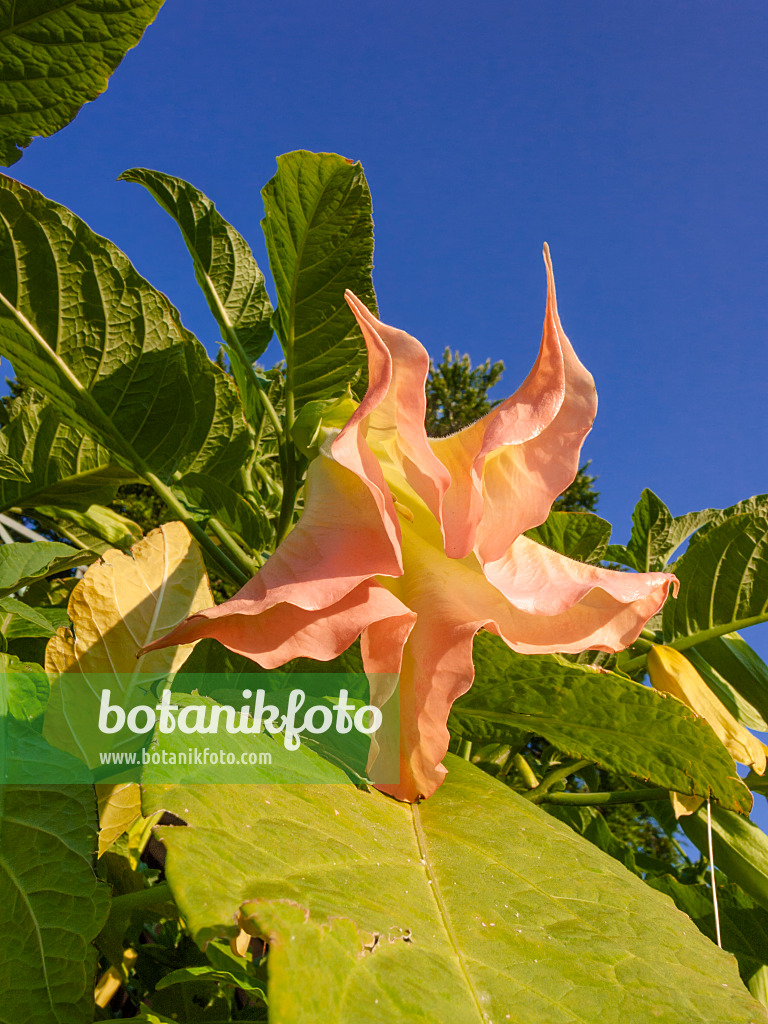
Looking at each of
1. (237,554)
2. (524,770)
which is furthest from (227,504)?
(524,770)

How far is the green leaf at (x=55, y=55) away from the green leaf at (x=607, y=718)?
41cm

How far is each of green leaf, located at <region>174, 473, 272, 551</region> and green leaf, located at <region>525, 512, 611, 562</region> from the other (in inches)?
10.0

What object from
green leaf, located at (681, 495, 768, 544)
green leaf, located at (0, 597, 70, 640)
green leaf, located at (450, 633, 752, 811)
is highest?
green leaf, located at (681, 495, 768, 544)

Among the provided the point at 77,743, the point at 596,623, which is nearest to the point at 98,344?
the point at 77,743

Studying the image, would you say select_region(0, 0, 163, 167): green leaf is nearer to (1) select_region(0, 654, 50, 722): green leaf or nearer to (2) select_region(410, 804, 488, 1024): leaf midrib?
(1) select_region(0, 654, 50, 722): green leaf

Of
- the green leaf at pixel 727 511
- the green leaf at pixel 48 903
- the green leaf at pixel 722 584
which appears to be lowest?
the green leaf at pixel 48 903

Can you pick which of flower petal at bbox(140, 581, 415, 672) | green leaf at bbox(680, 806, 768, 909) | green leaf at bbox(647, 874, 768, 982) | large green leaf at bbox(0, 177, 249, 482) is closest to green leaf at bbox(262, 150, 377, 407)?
large green leaf at bbox(0, 177, 249, 482)

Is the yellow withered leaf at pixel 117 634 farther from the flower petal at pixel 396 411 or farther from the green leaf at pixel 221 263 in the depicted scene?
the green leaf at pixel 221 263

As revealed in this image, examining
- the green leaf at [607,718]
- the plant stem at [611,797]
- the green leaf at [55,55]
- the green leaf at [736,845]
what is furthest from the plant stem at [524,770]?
the green leaf at [55,55]

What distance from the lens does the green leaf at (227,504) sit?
1.88 ft

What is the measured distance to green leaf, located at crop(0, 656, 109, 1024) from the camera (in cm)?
27

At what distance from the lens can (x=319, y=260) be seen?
58 centimetres

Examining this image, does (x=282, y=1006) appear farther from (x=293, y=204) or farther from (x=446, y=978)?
(x=293, y=204)

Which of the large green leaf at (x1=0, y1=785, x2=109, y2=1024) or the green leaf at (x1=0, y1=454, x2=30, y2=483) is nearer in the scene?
the large green leaf at (x1=0, y1=785, x2=109, y2=1024)
